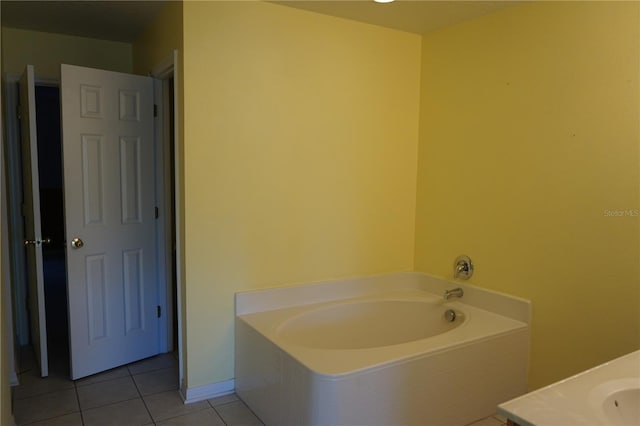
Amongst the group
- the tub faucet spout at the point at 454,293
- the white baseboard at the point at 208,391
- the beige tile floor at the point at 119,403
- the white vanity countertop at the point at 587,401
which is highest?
the white vanity countertop at the point at 587,401

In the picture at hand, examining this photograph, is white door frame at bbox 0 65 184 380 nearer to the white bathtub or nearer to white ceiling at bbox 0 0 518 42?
white ceiling at bbox 0 0 518 42

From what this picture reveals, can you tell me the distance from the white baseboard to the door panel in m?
0.97

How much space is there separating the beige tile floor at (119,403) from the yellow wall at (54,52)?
1961 millimetres

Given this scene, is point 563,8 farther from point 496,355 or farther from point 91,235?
point 91,235

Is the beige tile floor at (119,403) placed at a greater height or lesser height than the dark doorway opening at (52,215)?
lesser

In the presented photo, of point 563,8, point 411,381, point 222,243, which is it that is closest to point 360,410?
point 411,381

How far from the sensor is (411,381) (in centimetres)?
217

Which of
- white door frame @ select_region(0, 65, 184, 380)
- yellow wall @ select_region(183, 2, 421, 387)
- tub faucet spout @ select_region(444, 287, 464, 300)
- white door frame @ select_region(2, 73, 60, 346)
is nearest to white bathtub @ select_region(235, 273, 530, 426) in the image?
tub faucet spout @ select_region(444, 287, 464, 300)

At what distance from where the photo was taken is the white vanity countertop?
3.49 ft

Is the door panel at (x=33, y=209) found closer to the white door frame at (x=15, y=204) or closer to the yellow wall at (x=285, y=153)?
the white door frame at (x=15, y=204)

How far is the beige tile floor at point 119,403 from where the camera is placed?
242cm

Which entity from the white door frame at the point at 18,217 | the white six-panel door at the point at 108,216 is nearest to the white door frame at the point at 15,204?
the white door frame at the point at 18,217

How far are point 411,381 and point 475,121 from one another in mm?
1605

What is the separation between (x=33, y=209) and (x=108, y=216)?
0.42m
